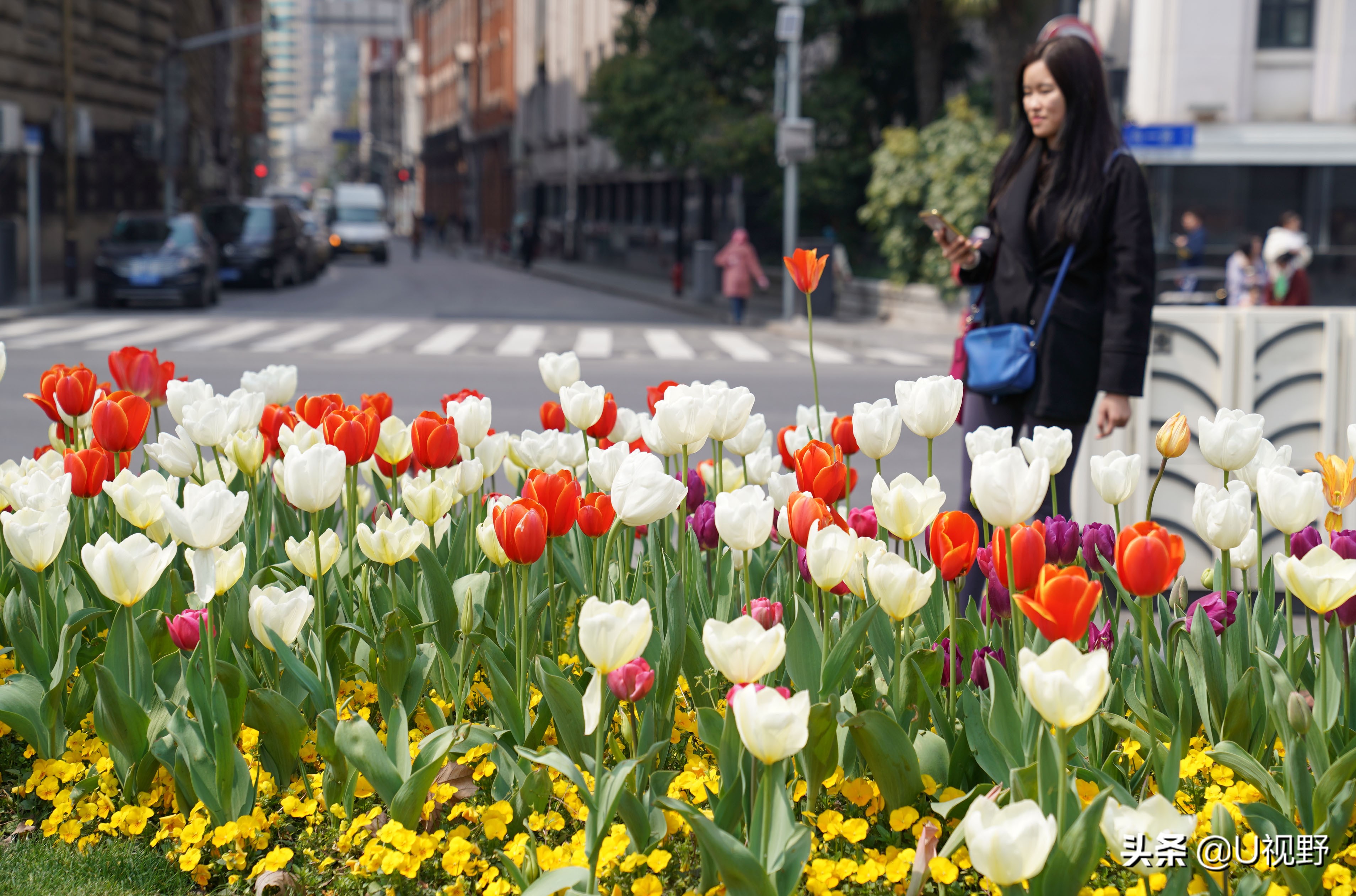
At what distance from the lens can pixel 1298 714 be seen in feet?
7.32

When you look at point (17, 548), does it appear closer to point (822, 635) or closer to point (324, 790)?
point (324, 790)

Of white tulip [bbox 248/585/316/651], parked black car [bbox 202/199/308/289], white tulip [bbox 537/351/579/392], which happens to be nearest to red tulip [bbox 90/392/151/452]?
white tulip [bbox 248/585/316/651]

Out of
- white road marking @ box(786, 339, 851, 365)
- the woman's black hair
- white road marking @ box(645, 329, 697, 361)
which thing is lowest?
white road marking @ box(786, 339, 851, 365)

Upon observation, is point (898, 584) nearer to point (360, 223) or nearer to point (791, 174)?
point (791, 174)

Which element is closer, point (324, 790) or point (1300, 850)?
point (1300, 850)

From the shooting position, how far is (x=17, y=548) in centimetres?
259

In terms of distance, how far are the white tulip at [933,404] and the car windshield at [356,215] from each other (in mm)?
52631

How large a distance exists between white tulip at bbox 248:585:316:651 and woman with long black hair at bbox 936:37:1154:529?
2021mm

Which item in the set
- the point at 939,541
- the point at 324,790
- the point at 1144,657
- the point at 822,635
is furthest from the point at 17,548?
the point at 1144,657

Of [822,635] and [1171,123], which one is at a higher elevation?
[1171,123]

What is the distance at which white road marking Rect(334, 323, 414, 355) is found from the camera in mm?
16125

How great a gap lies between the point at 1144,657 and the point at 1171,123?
20762 mm

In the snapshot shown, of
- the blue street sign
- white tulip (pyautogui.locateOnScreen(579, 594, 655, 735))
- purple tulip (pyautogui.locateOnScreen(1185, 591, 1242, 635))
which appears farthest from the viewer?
the blue street sign

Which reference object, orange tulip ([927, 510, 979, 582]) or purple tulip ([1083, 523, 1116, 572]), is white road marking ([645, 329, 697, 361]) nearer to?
purple tulip ([1083, 523, 1116, 572])
